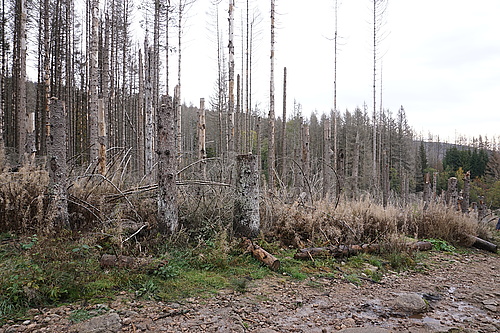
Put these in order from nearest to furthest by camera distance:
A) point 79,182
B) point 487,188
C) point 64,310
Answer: point 64,310 < point 79,182 < point 487,188

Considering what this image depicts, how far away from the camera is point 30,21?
49.0ft

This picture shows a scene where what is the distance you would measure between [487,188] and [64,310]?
125ft

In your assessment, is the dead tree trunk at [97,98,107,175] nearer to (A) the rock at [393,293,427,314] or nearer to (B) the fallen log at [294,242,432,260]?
(B) the fallen log at [294,242,432,260]

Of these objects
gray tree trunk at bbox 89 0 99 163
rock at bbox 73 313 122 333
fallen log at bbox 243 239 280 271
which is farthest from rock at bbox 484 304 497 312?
gray tree trunk at bbox 89 0 99 163

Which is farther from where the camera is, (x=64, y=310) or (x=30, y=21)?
(x=30, y=21)

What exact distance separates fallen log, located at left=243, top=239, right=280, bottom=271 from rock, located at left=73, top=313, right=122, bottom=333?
7.16 ft

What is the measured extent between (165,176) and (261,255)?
183cm

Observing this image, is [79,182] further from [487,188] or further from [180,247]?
[487,188]

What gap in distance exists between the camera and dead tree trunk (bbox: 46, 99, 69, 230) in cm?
457

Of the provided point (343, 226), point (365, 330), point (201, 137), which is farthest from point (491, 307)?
point (201, 137)

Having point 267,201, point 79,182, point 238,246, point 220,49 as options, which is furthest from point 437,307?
point 220,49

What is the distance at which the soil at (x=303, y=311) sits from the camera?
8.92ft

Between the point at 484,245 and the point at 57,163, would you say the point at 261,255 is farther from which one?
the point at 484,245

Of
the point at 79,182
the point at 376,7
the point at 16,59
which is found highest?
the point at 376,7
